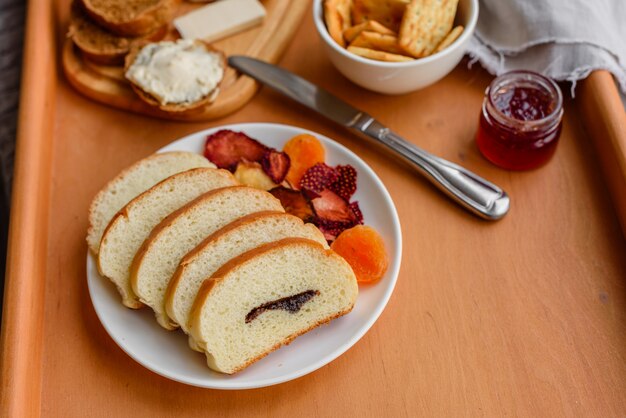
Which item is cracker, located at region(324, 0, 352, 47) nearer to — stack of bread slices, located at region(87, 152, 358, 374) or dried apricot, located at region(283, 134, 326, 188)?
dried apricot, located at region(283, 134, 326, 188)

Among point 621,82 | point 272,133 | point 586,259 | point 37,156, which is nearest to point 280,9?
point 272,133

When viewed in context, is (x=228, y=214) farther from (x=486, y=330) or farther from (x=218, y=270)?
(x=486, y=330)

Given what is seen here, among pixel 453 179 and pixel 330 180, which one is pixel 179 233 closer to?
pixel 330 180

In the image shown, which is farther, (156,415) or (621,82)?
(621,82)

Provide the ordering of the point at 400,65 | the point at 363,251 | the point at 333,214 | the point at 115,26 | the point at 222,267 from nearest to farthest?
the point at 222,267, the point at 363,251, the point at 333,214, the point at 400,65, the point at 115,26

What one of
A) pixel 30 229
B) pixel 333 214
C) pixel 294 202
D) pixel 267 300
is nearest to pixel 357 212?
pixel 333 214

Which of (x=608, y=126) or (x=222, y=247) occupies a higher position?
(x=608, y=126)
